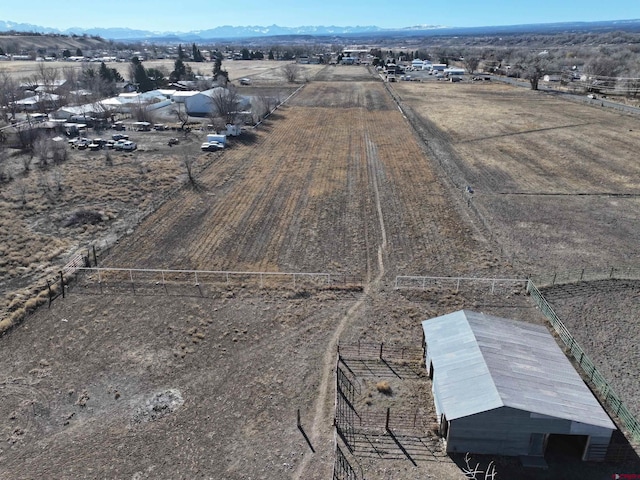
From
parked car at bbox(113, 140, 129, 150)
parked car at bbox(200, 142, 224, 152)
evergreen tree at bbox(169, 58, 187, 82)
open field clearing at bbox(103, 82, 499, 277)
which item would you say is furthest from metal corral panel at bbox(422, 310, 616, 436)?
evergreen tree at bbox(169, 58, 187, 82)

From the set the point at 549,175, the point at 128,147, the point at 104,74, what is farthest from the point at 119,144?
the point at 104,74

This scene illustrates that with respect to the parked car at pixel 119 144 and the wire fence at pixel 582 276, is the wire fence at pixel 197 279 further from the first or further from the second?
the parked car at pixel 119 144

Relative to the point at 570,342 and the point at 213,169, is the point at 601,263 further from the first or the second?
the point at 213,169

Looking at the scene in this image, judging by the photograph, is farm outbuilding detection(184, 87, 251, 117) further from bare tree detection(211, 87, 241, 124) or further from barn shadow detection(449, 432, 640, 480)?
barn shadow detection(449, 432, 640, 480)

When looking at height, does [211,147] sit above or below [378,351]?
above

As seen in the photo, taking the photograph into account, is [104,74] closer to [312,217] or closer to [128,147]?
[128,147]

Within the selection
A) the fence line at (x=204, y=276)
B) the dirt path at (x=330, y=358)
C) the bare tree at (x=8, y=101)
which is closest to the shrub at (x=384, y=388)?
the dirt path at (x=330, y=358)

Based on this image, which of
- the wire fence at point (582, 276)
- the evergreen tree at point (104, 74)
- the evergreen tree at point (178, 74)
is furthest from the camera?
the evergreen tree at point (178, 74)
